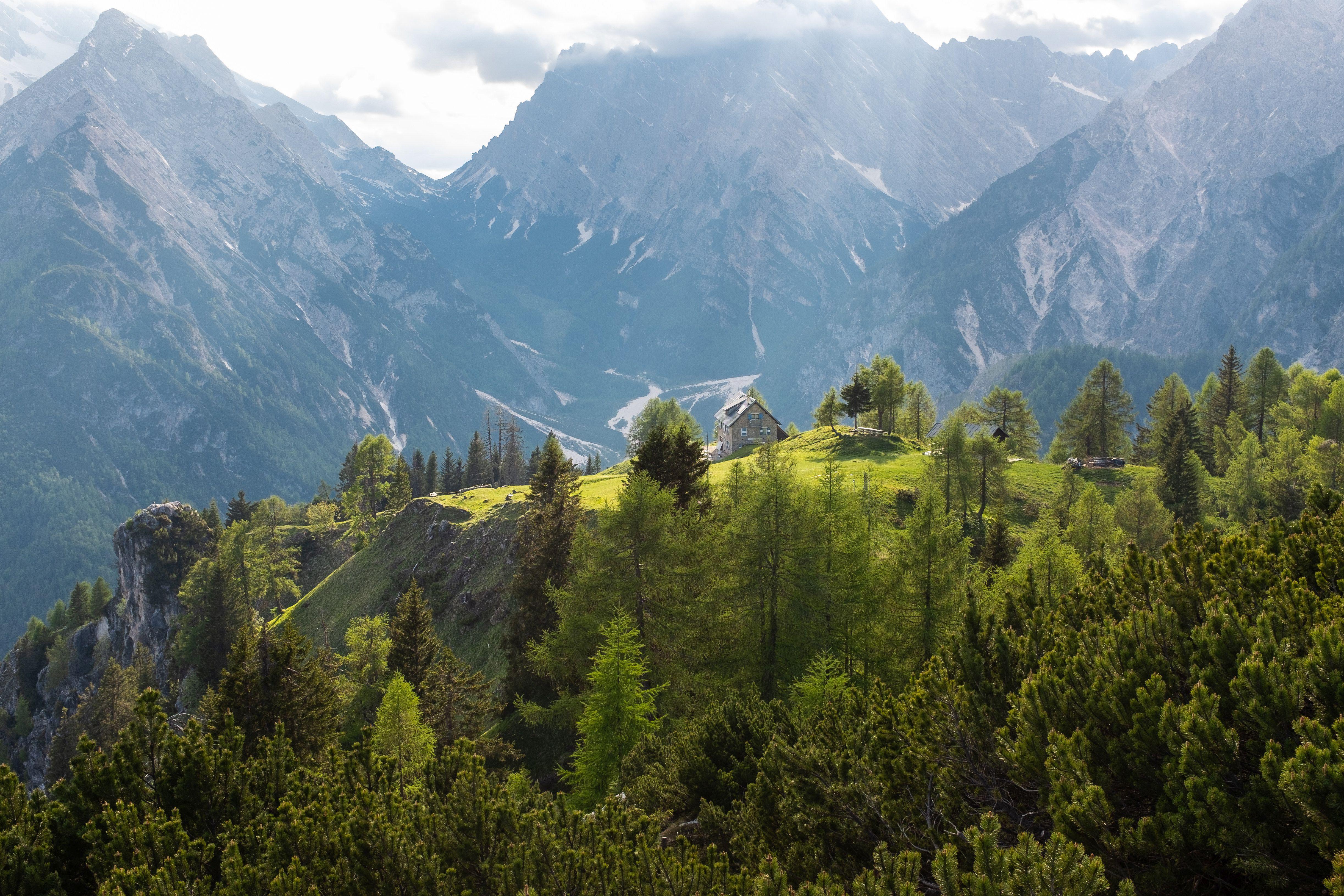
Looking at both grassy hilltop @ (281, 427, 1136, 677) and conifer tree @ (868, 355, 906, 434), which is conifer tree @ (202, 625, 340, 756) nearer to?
grassy hilltop @ (281, 427, 1136, 677)

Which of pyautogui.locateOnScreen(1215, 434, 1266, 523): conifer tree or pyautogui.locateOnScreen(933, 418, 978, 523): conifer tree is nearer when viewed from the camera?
pyautogui.locateOnScreen(933, 418, 978, 523): conifer tree

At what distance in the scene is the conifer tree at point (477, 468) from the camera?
130 metres

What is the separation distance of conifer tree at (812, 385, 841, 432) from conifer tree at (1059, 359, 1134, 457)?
90.0 ft

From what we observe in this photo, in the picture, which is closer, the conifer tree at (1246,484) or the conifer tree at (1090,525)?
the conifer tree at (1090,525)

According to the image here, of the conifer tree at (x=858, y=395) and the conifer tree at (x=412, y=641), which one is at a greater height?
the conifer tree at (x=858, y=395)

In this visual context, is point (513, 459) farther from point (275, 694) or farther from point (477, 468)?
point (275, 694)

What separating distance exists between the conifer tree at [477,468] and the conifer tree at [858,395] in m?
62.0

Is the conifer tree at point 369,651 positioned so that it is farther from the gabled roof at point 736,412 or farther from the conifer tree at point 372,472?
the gabled roof at point 736,412

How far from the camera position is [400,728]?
29.6m

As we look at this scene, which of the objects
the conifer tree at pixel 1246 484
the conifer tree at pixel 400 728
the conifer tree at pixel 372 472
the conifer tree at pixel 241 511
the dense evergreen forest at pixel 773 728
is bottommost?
the conifer tree at pixel 400 728

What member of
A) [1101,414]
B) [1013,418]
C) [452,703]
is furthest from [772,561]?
[1101,414]

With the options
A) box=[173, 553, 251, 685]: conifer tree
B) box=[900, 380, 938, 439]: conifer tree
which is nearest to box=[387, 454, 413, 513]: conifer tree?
box=[173, 553, 251, 685]: conifer tree

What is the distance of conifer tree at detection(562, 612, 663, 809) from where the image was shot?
26656mm

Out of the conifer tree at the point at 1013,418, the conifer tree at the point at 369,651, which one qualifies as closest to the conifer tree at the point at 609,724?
the conifer tree at the point at 369,651
